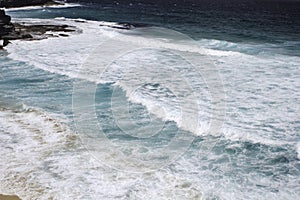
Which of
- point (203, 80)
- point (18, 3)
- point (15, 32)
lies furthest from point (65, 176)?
point (18, 3)

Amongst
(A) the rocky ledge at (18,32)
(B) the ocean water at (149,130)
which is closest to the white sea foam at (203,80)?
(B) the ocean water at (149,130)

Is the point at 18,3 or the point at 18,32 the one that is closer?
the point at 18,32

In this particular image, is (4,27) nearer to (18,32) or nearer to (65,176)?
(18,32)

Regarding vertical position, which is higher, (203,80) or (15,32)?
→ (15,32)

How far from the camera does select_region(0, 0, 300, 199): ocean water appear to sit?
8.65 meters

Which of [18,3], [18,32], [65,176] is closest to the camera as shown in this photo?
[65,176]

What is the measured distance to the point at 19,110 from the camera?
1364 centimetres

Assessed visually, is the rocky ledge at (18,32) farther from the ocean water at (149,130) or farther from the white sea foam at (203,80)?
the ocean water at (149,130)

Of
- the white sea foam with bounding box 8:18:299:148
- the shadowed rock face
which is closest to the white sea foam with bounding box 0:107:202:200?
the white sea foam with bounding box 8:18:299:148

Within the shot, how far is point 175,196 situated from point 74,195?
97.1 inches

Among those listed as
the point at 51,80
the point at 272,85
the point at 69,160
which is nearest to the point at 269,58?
the point at 272,85

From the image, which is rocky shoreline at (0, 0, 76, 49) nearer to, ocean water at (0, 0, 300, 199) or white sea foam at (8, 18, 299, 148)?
white sea foam at (8, 18, 299, 148)

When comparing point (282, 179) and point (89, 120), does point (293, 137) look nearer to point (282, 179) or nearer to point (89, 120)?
point (282, 179)

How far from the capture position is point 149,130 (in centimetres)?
1205
